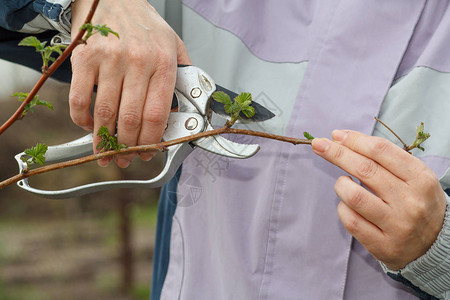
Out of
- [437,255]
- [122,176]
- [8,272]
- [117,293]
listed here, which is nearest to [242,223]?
[437,255]

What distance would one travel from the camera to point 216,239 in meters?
0.97

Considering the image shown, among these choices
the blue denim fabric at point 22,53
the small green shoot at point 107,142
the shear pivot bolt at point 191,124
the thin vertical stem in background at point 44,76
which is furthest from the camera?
the blue denim fabric at point 22,53

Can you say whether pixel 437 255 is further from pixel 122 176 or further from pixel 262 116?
pixel 122 176

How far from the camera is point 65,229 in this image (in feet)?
14.2

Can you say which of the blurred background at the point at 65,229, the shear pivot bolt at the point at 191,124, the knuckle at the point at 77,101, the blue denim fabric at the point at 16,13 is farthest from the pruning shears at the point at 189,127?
the blurred background at the point at 65,229

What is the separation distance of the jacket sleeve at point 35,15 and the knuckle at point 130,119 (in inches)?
8.1

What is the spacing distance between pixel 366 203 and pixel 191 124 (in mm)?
300

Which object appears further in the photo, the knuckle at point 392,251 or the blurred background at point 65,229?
the blurred background at point 65,229

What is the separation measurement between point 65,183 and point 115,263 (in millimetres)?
869

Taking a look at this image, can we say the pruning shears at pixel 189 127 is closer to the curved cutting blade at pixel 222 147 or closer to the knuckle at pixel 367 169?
the curved cutting blade at pixel 222 147

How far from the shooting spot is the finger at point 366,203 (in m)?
0.72

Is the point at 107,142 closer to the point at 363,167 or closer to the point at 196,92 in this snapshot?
the point at 196,92

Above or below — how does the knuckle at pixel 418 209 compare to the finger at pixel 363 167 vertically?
below

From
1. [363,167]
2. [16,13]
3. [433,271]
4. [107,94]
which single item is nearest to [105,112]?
[107,94]
